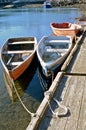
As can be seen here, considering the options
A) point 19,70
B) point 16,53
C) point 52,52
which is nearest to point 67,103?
point 19,70

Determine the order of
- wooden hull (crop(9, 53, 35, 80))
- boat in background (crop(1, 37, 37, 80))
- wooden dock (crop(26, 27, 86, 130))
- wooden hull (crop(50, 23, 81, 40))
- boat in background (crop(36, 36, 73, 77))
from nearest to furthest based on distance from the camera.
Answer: wooden dock (crop(26, 27, 86, 130)) → wooden hull (crop(9, 53, 35, 80)) → boat in background (crop(36, 36, 73, 77)) → boat in background (crop(1, 37, 37, 80)) → wooden hull (crop(50, 23, 81, 40))

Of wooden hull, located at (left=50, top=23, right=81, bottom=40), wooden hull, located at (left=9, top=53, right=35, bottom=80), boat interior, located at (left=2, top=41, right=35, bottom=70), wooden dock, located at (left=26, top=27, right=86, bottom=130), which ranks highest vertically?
wooden dock, located at (left=26, top=27, right=86, bottom=130)

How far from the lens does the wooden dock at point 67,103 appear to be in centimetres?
709

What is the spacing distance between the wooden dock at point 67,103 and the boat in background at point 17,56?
7.82 feet

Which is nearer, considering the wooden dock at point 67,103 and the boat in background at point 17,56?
the wooden dock at point 67,103

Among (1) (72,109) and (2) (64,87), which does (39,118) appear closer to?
(1) (72,109)

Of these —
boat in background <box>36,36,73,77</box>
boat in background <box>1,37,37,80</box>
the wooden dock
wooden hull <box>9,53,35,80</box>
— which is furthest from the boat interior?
the wooden dock

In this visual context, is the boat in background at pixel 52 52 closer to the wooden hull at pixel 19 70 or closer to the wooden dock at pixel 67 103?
the wooden hull at pixel 19 70

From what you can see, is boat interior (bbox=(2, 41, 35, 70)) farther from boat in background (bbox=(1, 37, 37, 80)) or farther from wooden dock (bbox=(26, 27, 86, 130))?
wooden dock (bbox=(26, 27, 86, 130))

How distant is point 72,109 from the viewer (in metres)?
7.86

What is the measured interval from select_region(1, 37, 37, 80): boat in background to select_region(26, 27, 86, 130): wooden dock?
7.82 ft

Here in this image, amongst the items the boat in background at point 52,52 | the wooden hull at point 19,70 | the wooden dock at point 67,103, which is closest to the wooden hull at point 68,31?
the boat in background at point 52,52

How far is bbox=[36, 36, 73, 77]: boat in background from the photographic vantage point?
12828mm

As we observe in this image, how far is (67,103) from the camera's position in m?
8.27
